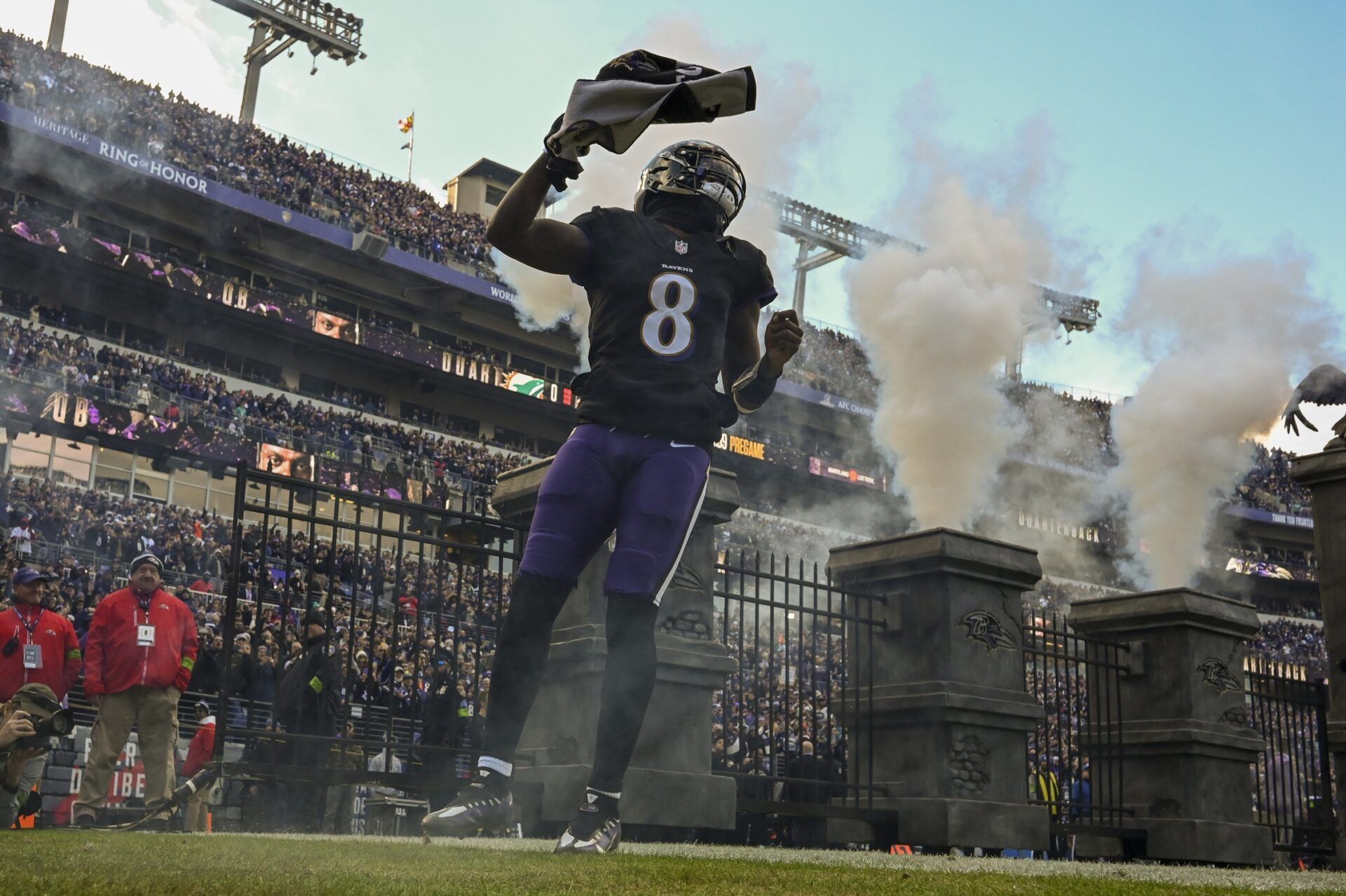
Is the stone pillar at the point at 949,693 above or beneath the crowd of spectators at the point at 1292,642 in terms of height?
beneath

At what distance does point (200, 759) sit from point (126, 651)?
2939 mm

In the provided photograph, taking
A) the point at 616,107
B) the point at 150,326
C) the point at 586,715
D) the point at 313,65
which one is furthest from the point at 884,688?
the point at 313,65

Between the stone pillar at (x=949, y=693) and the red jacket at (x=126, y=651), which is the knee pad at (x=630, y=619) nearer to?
the stone pillar at (x=949, y=693)

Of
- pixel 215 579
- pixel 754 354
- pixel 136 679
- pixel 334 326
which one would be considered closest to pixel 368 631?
pixel 136 679

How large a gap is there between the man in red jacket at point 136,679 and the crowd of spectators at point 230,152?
84.8 ft

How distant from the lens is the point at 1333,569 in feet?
30.2

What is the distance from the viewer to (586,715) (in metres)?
5.56

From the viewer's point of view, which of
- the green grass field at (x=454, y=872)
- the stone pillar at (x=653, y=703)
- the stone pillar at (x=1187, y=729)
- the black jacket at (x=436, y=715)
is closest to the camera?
the green grass field at (x=454, y=872)

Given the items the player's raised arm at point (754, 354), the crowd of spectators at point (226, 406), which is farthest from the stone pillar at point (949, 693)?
the crowd of spectators at point (226, 406)

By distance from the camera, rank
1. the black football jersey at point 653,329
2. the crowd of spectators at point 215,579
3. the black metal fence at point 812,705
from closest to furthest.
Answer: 1. the black football jersey at point 653,329
2. the black metal fence at point 812,705
3. the crowd of spectators at point 215,579

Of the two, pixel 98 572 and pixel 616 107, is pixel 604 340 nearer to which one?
pixel 616 107

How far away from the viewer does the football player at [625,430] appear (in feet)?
12.8

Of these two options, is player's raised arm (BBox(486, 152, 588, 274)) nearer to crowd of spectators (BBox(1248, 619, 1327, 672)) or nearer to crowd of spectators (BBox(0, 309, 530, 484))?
crowd of spectators (BBox(0, 309, 530, 484))

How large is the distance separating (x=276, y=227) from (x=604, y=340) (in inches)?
1232
